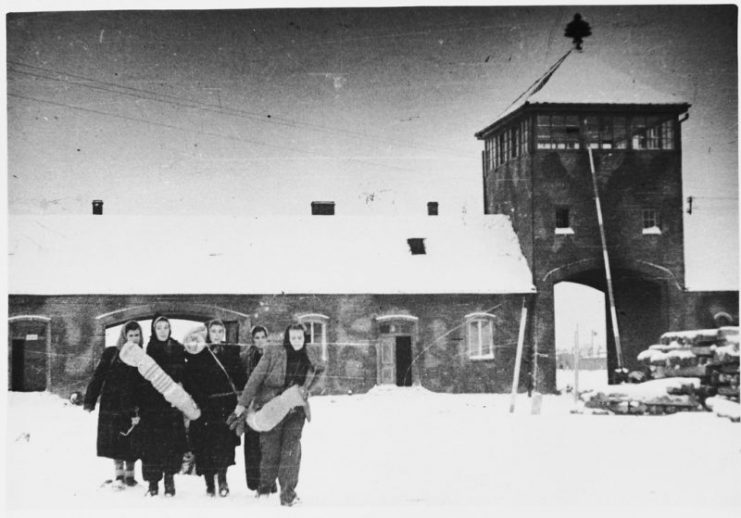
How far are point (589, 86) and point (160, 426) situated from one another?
888 cm

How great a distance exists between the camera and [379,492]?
11.3 meters

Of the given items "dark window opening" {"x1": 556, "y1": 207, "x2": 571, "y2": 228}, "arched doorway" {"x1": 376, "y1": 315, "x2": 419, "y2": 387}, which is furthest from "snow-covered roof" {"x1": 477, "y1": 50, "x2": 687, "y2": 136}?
"arched doorway" {"x1": 376, "y1": 315, "x2": 419, "y2": 387}

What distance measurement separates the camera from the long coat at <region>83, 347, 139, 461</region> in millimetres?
10734

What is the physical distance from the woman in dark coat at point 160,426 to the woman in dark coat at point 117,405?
4.8 inches

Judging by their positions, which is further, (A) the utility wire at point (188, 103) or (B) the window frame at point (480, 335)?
(B) the window frame at point (480, 335)

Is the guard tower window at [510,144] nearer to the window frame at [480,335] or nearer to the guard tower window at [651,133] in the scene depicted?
the guard tower window at [651,133]

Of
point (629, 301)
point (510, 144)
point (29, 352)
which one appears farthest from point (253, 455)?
point (629, 301)

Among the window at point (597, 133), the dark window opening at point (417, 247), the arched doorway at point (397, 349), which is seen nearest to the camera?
the window at point (597, 133)

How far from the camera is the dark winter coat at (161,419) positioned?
1070cm

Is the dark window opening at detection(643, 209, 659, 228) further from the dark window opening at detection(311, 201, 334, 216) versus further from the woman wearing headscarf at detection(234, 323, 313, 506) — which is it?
the woman wearing headscarf at detection(234, 323, 313, 506)

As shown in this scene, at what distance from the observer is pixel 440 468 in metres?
11.9

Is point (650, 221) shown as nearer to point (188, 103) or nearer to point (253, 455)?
point (188, 103)

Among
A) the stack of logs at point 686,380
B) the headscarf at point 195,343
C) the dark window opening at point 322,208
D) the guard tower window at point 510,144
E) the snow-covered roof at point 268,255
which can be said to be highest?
the guard tower window at point 510,144

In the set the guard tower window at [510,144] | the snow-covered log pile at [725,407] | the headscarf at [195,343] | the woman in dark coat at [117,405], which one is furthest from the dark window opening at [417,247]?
the woman in dark coat at [117,405]
